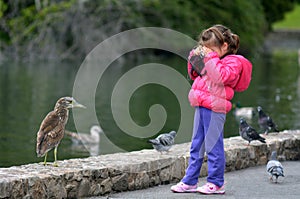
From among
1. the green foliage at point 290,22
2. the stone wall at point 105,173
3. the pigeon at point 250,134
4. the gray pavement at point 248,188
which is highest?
the green foliage at point 290,22

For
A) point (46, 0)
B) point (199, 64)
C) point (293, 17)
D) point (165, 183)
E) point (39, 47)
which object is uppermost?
point (293, 17)

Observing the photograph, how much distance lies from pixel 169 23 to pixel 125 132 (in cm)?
2118

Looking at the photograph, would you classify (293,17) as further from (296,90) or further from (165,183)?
(165,183)

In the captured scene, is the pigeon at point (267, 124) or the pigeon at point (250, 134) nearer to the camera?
the pigeon at point (250, 134)

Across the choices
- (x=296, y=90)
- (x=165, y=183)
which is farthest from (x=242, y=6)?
(x=165, y=183)

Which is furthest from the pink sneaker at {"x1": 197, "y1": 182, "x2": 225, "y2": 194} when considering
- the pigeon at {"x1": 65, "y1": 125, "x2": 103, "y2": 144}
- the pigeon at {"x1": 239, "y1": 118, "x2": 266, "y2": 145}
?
the pigeon at {"x1": 65, "y1": 125, "x2": 103, "y2": 144}

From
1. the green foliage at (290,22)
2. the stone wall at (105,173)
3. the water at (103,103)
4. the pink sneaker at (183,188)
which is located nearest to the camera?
the stone wall at (105,173)

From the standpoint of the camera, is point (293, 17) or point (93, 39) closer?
point (93, 39)

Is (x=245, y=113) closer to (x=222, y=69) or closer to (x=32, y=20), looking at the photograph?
(x=222, y=69)

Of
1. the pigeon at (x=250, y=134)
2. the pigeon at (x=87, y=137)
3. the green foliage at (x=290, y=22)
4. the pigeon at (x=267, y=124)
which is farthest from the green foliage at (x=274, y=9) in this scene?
the pigeon at (x=250, y=134)

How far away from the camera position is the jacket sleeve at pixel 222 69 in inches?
279

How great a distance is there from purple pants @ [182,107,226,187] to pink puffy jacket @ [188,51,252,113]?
102 millimetres

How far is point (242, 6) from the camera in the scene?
42688mm

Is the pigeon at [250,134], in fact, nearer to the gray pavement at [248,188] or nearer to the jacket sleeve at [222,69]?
the gray pavement at [248,188]
